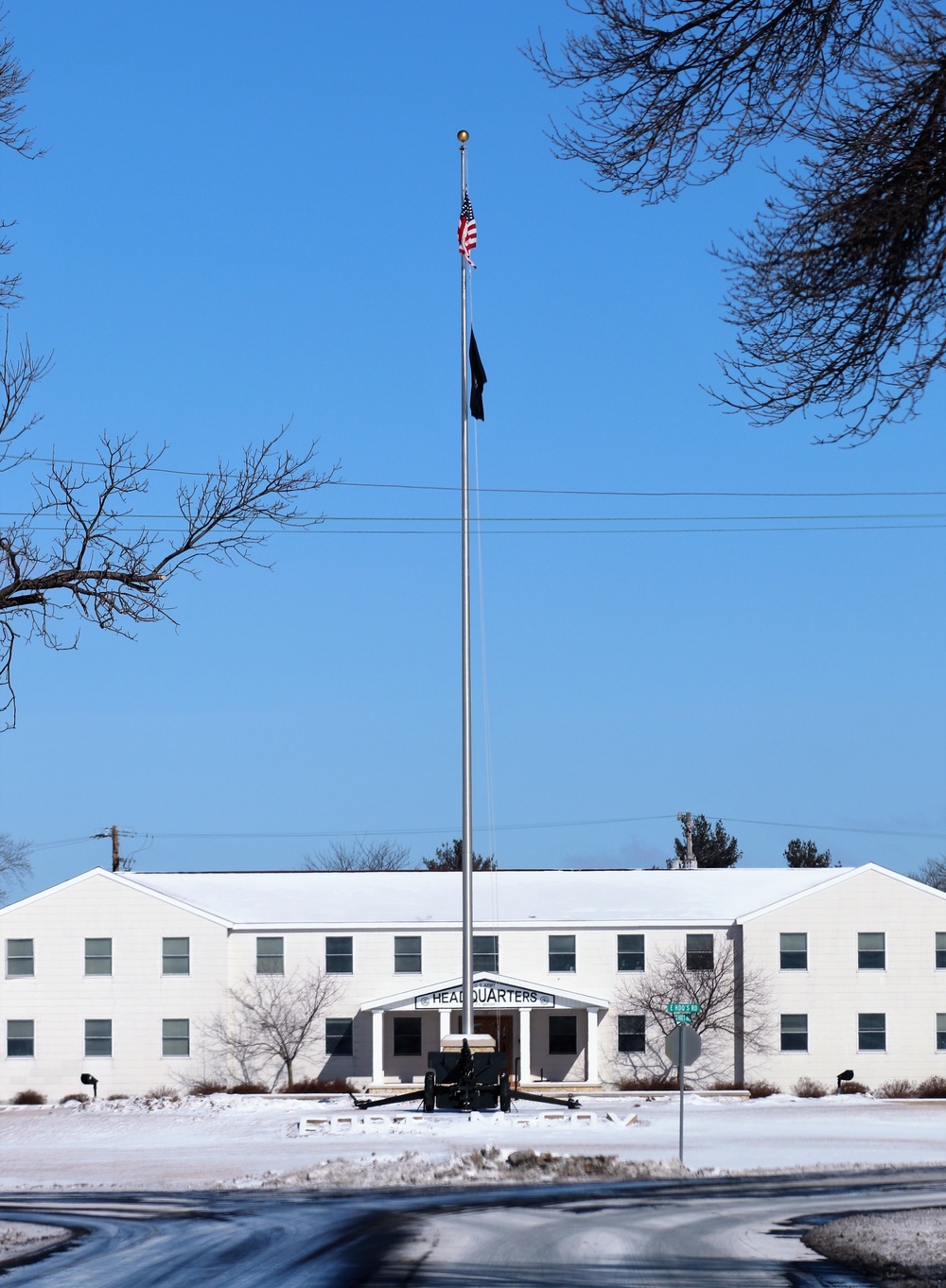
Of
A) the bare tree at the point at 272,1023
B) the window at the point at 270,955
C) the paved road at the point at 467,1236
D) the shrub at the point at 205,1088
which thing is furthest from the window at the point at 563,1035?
the paved road at the point at 467,1236

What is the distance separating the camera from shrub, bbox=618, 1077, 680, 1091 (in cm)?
4881

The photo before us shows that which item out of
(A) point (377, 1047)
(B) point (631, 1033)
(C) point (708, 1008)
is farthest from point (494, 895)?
(C) point (708, 1008)

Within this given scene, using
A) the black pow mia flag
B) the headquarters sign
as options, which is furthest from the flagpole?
the headquarters sign

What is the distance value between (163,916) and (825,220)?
43.4 meters

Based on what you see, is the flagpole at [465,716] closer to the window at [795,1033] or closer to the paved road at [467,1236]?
the paved road at [467,1236]

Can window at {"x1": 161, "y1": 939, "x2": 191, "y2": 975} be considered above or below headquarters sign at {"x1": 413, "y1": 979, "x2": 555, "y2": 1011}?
above

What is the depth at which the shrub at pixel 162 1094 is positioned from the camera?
47875 mm

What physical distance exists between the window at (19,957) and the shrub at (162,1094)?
5.35m

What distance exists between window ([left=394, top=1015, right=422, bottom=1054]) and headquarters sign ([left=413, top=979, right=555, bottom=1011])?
2025mm

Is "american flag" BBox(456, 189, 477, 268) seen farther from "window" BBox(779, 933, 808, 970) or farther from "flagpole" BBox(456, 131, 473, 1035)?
"window" BBox(779, 933, 808, 970)

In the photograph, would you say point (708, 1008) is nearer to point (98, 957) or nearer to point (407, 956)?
point (407, 956)

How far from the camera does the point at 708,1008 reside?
5016cm

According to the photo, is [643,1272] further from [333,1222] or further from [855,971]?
[855,971]

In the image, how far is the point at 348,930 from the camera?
51.8 metres
